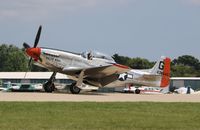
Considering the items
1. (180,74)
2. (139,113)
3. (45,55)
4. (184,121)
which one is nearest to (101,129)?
(184,121)

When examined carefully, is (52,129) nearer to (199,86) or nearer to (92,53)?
(92,53)

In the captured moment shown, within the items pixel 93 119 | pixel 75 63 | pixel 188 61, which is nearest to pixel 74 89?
pixel 75 63

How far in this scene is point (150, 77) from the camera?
1711 inches

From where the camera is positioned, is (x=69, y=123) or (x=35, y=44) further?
(x=35, y=44)

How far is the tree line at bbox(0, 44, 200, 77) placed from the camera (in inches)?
5143

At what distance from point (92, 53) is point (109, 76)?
7.22 ft

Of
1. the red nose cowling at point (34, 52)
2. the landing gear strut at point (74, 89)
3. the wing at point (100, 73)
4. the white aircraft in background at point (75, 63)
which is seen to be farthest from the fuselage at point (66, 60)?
the landing gear strut at point (74, 89)

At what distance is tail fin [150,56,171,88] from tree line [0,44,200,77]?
75.6 meters

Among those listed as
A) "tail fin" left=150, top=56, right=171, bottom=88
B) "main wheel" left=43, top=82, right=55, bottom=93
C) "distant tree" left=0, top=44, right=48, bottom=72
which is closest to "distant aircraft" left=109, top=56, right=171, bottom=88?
"tail fin" left=150, top=56, right=171, bottom=88

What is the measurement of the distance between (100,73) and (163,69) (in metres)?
10.4

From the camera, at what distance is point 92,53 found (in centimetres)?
3600

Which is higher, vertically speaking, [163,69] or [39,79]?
[163,69]

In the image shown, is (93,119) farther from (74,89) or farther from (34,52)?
(34,52)

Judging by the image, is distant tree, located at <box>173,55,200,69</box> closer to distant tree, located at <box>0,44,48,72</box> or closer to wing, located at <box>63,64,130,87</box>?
distant tree, located at <box>0,44,48,72</box>
